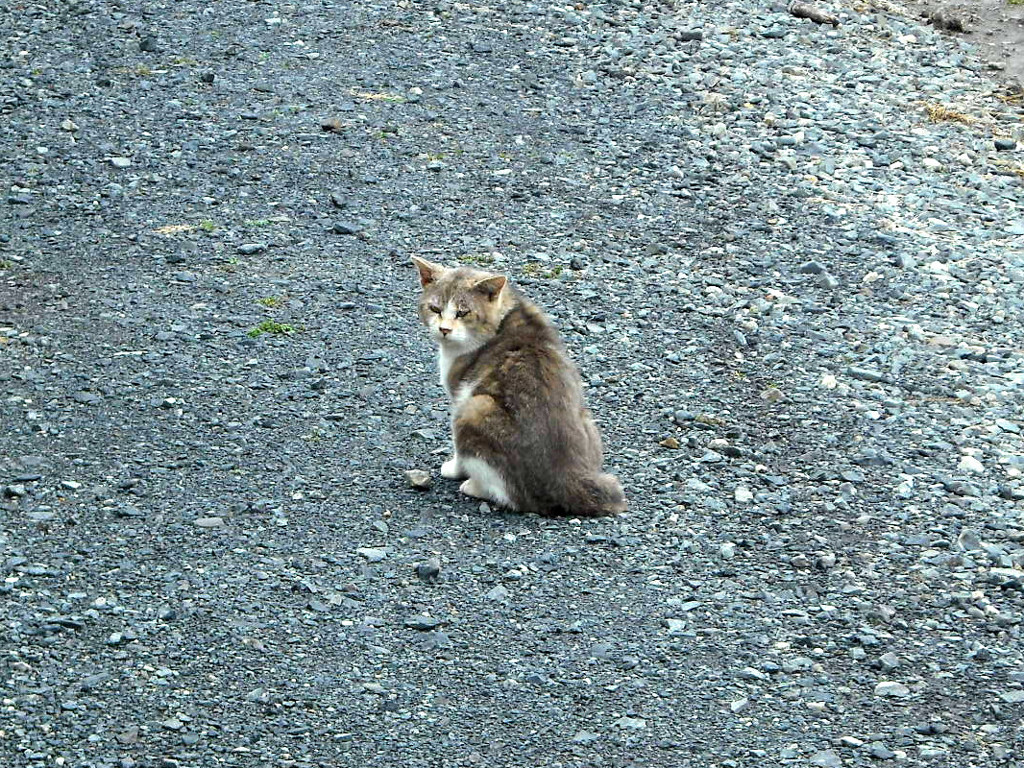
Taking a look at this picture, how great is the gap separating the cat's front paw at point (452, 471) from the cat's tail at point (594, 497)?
0.58m

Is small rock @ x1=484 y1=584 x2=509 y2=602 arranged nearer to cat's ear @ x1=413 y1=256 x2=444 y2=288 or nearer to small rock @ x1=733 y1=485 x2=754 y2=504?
small rock @ x1=733 y1=485 x2=754 y2=504

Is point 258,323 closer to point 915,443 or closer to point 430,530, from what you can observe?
point 430,530

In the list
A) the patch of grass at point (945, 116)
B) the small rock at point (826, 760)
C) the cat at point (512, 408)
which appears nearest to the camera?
the small rock at point (826, 760)

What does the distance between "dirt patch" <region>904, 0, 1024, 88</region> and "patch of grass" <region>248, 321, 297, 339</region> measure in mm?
7525

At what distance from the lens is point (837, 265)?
9.48 metres

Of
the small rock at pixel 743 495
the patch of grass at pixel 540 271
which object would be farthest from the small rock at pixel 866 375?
the patch of grass at pixel 540 271

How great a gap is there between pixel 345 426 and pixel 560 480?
4.49 ft

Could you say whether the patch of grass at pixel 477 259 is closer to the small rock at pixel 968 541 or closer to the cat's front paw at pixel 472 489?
the cat's front paw at pixel 472 489

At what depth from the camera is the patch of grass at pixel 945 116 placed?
11693 mm

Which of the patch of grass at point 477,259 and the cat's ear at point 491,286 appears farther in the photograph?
the patch of grass at point 477,259

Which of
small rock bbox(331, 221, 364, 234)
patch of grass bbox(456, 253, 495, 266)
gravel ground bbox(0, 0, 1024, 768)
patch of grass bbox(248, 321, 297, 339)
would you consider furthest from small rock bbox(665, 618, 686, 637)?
small rock bbox(331, 221, 364, 234)

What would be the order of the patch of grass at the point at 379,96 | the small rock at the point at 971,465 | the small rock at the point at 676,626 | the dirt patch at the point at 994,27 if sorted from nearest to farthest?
the small rock at the point at 676,626, the small rock at the point at 971,465, the patch of grass at the point at 379,96, the dirt patch at the point at 994,27

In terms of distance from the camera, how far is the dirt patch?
511 inches

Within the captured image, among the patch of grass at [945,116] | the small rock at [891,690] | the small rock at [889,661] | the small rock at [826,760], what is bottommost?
the small rock at [826,760]
